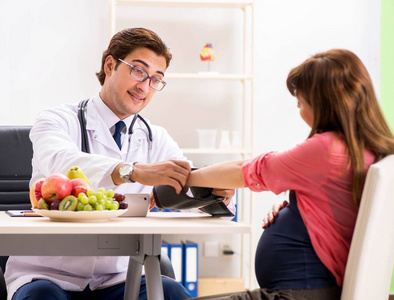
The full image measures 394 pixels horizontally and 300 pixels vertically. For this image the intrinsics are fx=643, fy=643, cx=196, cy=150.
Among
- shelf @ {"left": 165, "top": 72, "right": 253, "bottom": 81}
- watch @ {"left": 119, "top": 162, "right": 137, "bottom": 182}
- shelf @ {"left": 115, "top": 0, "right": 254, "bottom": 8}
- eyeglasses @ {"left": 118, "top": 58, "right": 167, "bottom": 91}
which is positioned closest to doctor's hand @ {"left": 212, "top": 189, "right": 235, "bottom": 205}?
watch @ {"left": 119, "top": 162, "right": 137, "bottom": 182}

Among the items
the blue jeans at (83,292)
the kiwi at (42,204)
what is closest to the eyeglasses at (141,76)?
the blue jeans at (83,292)

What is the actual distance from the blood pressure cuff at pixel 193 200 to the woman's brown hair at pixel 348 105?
1.29ft

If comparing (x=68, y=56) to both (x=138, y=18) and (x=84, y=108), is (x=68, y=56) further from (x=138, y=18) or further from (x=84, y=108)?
(x=84, y=108)

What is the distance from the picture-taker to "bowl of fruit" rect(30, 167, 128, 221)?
160cm

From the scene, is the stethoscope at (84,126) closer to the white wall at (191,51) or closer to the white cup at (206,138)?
the white cup at (206,138)

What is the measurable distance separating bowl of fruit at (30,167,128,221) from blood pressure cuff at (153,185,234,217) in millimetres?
201

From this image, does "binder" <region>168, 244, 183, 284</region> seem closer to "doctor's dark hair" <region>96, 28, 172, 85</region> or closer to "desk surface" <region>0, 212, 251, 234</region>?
"doctor's dark hair" <region>96, 28, 172, 85</region>

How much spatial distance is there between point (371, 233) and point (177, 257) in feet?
8.54

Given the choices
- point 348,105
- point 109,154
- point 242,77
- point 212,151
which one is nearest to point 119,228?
point 348,105

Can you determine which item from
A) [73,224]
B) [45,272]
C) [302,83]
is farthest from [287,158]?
[45,272]

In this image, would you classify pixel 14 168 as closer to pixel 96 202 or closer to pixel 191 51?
pixel 96 202

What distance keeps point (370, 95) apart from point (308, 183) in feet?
0.85

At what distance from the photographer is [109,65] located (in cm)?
253

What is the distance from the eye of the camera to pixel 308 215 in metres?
1.52
